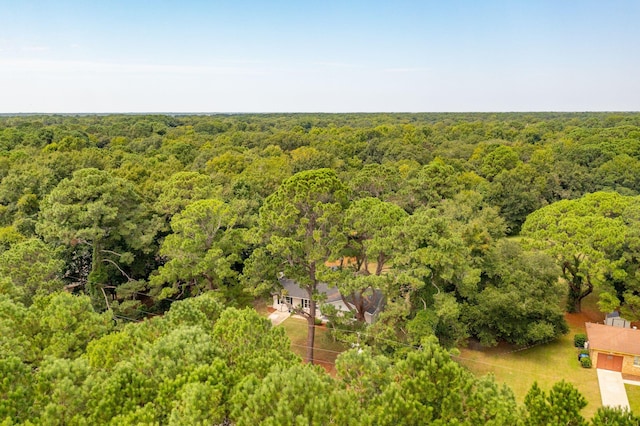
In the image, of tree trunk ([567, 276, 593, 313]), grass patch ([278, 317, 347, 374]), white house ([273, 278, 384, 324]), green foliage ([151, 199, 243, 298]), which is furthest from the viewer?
tree trunk ([567, 276, 593, 313])

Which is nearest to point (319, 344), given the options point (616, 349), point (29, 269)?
point (29, 269)

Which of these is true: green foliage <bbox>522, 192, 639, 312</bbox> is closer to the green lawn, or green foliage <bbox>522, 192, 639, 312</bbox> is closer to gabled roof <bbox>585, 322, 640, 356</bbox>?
gabled roof <bbox>585, 322, 640, 356</bbox>

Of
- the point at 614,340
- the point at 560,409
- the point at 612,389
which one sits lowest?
the point at 612,389

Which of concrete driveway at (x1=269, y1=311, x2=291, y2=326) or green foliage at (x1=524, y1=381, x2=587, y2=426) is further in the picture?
concrete driveway at (x1=269, y1=311, x2=291, y2=326)

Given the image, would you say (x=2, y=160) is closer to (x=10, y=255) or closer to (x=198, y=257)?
(x=10, y=255)

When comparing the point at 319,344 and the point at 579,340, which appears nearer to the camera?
the point at 579,340

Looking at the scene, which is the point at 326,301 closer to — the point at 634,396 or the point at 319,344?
the point at 319,344

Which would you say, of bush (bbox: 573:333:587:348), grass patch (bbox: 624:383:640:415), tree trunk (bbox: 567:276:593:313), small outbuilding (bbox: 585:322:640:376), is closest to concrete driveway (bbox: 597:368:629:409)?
grass patch (bbox: 624:383:640:415)

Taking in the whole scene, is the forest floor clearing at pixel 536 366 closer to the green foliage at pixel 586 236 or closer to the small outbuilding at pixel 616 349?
the small outbuilding at pixel 616 349
